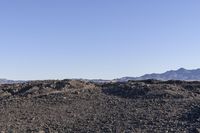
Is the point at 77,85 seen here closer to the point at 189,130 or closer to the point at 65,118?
the point at 65,118

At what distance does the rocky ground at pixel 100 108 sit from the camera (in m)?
18.0

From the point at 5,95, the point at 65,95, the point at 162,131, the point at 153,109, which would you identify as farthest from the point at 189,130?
the point at 5,95

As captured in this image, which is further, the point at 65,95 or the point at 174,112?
the point at 65,95

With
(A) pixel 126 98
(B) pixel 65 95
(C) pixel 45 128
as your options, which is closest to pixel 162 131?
(C) pixel 45 128

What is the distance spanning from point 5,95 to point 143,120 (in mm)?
10154

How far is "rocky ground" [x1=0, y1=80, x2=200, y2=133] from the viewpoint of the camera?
18047 millimetres

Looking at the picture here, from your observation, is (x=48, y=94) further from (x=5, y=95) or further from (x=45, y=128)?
(x=45, y=128)

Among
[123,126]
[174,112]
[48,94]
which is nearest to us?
[123,126]

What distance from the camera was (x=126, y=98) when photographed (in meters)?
23.0

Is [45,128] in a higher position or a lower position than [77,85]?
lower

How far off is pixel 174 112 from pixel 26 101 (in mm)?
7659

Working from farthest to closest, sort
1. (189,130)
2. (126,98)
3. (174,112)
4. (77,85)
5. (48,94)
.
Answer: (77,85)
(48,94)
(126,98)
(174,112)
(189,130)

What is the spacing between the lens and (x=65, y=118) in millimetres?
19984

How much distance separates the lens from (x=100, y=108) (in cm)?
2122
